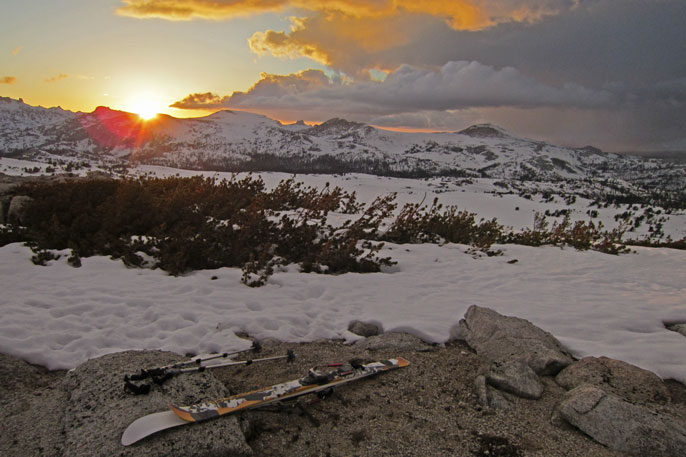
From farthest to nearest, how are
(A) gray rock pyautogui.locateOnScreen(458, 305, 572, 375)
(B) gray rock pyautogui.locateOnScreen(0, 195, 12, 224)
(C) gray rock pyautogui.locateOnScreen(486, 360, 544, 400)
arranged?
(B) gray rock pyautogui.locateOnScreen(0, 195, 12, 224)
(A) gray rock pyautogui.locateOnScreen(458, 305, 572, 375)
(C) gray rock pyautogui.locateOnScreen(486, 360, 544, 400)

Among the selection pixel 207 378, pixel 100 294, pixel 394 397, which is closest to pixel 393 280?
pixel 394 397

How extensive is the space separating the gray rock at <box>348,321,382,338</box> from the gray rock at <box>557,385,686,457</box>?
3035 mm

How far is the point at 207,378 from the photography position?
4.34 metres

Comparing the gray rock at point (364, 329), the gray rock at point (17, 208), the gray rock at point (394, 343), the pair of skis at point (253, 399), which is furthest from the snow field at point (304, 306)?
the gray rock at point (17, 208)

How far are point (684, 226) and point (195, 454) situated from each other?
60.5m

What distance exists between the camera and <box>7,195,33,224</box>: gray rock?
10.7 meters

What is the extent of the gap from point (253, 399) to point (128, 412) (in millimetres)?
1168

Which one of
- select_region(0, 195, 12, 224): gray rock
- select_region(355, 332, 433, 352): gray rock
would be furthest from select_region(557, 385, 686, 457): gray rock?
select_region(0, 195, 12, 224): gray rock

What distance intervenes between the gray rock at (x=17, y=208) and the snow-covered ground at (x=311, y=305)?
277 centimetres

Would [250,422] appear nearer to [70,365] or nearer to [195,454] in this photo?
[195,454]

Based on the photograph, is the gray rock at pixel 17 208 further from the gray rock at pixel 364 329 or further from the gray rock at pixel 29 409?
the gray rock at pixel 364 329

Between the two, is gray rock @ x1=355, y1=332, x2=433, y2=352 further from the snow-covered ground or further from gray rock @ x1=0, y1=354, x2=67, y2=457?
gray rock @ x1=0, y1=354, x2=67, y2=457

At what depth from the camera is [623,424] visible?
3.62m

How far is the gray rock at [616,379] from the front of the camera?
4.26 metres
